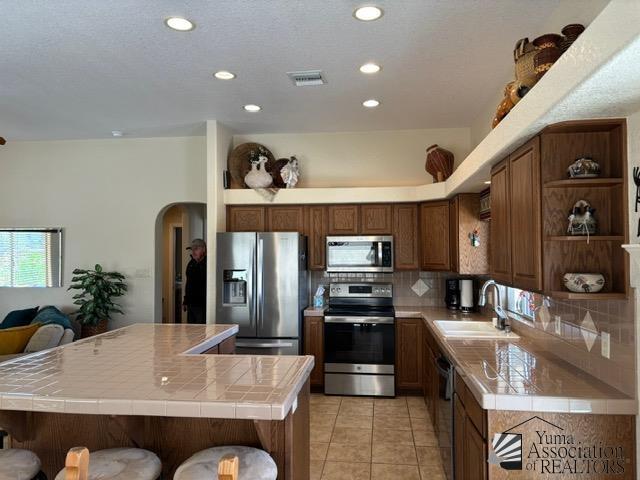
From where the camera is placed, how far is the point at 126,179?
5.29 meters

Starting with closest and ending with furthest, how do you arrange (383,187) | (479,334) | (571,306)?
(571,306) < (479,334) < (383,187)

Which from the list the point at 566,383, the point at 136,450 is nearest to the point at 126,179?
the point at 136,450

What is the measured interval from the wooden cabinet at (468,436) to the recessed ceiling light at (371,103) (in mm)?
2481

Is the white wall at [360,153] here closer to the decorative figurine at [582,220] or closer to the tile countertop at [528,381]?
the tile countertop at [528,381]

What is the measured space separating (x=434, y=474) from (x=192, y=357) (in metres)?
1.81

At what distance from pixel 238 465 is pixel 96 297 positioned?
401 centimetres

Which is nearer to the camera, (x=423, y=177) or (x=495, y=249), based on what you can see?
(x=495, y=249)

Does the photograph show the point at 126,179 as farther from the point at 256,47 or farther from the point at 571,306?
the point at 571,306

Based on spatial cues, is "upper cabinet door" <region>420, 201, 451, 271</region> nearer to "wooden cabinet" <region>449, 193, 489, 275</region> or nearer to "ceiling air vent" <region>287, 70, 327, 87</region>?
"wooden cabinet" <region>449, 193, 489, 275</region>

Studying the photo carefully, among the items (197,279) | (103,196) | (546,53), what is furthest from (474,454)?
(103,196)

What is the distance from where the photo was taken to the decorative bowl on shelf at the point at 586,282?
1.89 m

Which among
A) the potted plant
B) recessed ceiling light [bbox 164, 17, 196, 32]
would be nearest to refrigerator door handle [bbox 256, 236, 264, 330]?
the potted plant

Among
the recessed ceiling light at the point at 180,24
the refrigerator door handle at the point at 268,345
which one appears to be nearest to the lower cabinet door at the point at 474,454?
the refrigerator door handle at the point at 268,345

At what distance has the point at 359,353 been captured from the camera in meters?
4.45
